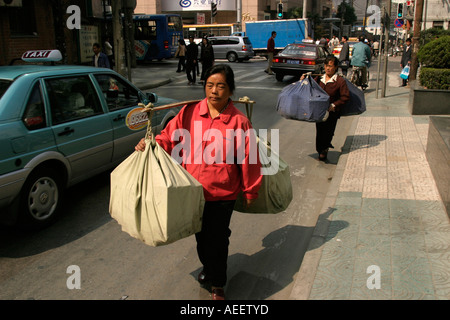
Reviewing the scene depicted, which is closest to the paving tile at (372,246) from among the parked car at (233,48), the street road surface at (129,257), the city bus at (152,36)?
the street road surface at (129,257)

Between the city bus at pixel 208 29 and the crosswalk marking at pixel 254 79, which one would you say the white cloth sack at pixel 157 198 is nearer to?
the crosswalk marking at pixel 254 79

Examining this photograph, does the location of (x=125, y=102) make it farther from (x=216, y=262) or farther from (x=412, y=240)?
(x=412, y=240)

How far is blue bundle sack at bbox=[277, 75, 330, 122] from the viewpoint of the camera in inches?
285

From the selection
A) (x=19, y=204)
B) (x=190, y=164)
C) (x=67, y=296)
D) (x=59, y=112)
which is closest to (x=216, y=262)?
(x=190, y=164)

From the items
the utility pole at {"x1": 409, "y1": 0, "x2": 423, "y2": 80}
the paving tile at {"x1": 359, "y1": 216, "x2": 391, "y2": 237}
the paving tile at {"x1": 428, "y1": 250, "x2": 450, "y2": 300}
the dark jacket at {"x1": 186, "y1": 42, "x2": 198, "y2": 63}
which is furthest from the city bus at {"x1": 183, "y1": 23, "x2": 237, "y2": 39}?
the paving tile at {"x1": 428, "y1": 250, "x2": 450, "y2": 300}

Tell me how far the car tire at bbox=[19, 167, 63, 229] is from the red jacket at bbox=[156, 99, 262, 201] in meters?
2.06

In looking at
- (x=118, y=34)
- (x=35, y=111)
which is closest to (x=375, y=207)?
(x=35, y=111)

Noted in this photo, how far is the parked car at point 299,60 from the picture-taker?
1827 cm

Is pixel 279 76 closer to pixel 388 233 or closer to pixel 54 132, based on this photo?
pixel 54 132

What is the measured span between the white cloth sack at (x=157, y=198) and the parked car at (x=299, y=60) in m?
15.6

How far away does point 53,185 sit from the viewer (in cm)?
521

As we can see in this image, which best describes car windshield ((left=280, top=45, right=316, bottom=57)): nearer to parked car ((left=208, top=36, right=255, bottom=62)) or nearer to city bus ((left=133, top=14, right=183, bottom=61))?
city bus ((left=133, top=14, right=183, bottom=61))

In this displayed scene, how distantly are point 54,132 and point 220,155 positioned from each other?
259cm

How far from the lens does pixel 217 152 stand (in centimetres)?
338
